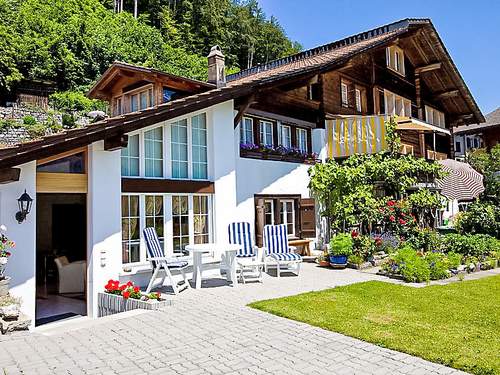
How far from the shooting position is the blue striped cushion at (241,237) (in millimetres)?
11969

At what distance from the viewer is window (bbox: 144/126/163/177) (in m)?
11.1

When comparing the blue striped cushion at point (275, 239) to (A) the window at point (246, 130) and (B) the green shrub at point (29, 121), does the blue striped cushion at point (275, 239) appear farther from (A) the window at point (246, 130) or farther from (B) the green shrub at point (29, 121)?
(B) the green shrub at point (29, 121)

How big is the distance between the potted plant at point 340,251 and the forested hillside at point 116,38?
28388 millimetres

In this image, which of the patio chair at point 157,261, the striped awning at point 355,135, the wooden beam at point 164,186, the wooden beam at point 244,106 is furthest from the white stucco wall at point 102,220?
the striped awning at point 355,135

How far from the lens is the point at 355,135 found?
1766 cm

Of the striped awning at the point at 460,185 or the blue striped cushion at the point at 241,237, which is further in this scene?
the striped awning at the point at 460,185

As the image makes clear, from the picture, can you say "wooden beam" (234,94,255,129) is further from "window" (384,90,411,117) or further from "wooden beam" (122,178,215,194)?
"window" (384,90,411,117)

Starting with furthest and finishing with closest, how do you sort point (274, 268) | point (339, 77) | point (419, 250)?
point (339, 77) < point (419, 250) < point (274, 268)

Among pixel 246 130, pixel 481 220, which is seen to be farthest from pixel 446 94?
pixel 246 130

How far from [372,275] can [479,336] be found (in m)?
5.88

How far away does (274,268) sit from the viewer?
13602 mm

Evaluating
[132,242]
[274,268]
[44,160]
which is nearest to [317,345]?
[132,242]

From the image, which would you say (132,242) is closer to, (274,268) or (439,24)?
(274,268)

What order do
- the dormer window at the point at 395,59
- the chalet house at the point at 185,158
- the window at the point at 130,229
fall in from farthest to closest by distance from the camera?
the dormer window at the point at 395,59 < the window at the point at 130,229 < the chalet house at the point at 185,158
